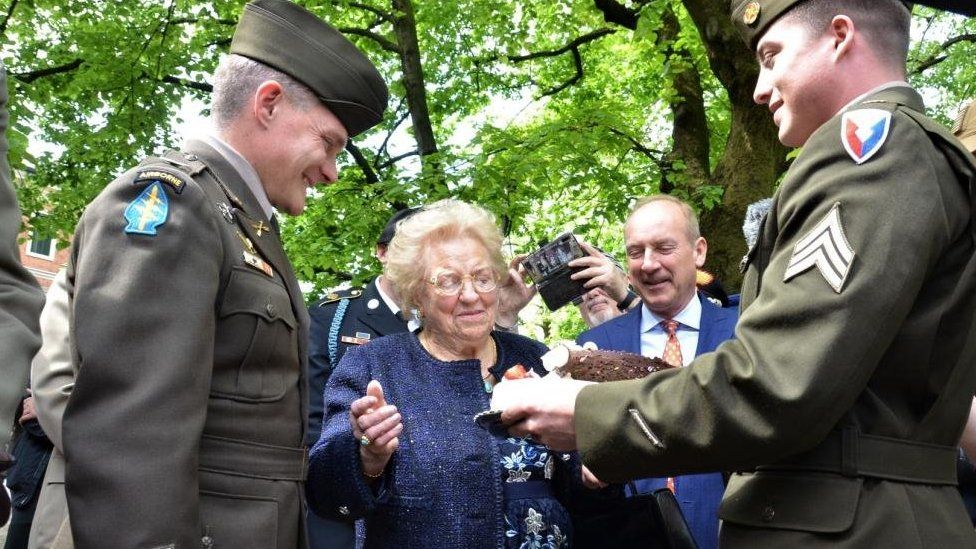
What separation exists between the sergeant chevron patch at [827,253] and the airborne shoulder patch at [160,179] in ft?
4.71

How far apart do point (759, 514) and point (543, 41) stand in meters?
14.5

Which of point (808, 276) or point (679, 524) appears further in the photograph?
point (679, 524)

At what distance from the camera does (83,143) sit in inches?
516

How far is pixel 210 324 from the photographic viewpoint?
238 cm

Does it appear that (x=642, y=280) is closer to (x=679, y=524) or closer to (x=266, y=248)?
(x=679, y=524)

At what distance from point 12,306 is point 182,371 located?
452mm

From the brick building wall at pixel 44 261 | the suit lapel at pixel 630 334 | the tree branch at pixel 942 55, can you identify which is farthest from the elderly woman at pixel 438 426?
the brick building wall at pixel 44 261

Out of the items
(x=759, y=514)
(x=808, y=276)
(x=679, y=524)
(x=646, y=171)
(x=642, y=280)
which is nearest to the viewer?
(x=808, y=276)

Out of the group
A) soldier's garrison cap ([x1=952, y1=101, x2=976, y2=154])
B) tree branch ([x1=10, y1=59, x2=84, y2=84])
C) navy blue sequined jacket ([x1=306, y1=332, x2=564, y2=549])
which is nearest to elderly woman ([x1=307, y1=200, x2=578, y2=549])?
navy blue sequined jacket ([x1=306, y1=332, x2=564, y2=549])

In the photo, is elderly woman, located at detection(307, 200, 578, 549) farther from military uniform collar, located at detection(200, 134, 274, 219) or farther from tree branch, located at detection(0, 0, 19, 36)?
tree branch, located at detection(0, 0, 19, 36)

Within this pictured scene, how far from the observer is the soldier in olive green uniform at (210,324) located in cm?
219

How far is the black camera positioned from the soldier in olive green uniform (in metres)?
2.17

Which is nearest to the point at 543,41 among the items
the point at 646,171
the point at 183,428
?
the point at 646,171

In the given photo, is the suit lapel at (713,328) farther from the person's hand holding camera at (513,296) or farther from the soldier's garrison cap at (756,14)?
the soldier's garrison cap at (756,14)
